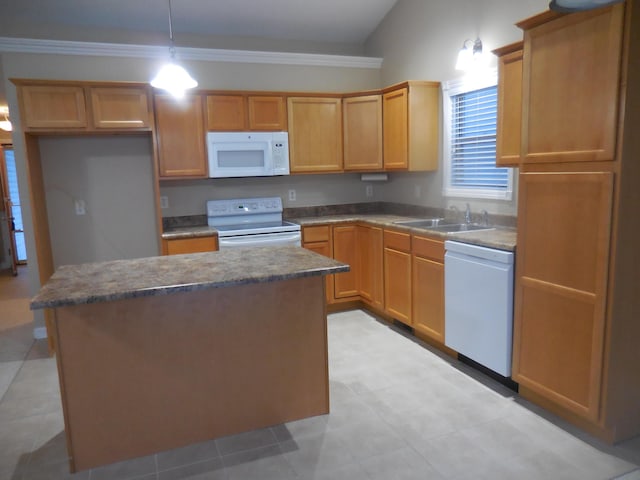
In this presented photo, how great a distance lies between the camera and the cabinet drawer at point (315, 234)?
14.5 ft

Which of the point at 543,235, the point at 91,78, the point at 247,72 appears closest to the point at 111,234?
the point at 91,78

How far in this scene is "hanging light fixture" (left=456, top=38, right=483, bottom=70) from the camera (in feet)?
11.7

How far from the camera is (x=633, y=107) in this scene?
2066mm

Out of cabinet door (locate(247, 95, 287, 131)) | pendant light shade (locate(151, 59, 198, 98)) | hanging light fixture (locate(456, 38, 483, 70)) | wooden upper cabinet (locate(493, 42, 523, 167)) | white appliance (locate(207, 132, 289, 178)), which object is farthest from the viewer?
cabinet door (locate(247, 95, 287, 131))

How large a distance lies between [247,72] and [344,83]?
1.08m

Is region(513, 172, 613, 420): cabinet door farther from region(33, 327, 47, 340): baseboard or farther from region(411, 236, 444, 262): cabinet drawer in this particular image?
region(33, 327, 47, 340): baseboard

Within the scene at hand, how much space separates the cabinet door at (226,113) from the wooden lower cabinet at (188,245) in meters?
1.04

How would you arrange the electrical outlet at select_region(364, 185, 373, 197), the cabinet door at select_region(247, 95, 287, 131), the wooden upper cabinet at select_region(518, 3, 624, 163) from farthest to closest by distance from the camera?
the electrical outlet at select_region(364, 185, 373, 197) < the cabinet door at select_region(247, 95, 287, 131) < the wooden upper cabinet at select_region(518, 3, 624, 163)

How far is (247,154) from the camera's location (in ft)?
14.4

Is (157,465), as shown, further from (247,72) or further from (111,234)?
(247,72)

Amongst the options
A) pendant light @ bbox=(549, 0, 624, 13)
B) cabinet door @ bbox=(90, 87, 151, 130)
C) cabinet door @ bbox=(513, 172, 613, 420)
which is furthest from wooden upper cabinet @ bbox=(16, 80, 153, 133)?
pendant light @ bbox=(549, 0, 624, 13)

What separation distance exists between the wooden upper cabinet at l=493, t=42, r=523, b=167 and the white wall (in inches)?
17.9

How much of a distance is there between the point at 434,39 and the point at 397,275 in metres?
2.17

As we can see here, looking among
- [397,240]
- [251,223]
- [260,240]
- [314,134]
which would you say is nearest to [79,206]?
[251,223]
